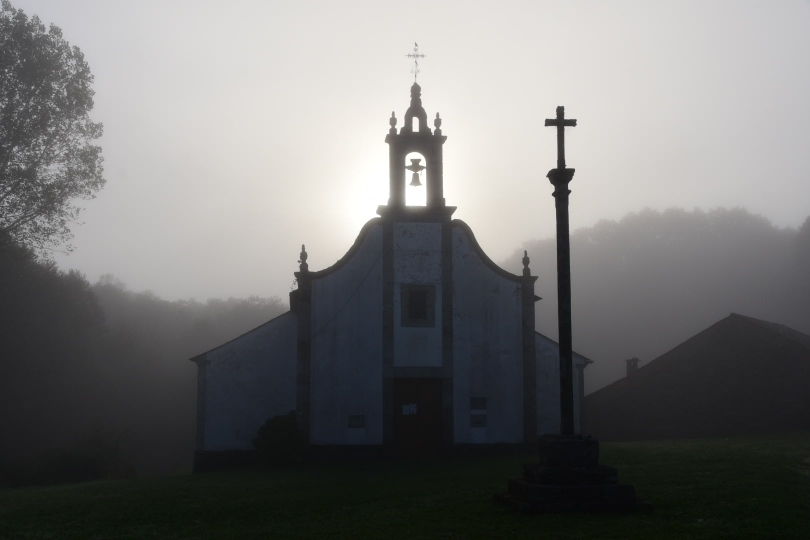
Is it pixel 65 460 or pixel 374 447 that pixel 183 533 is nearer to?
pixel 374 447

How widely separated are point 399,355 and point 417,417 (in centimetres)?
198

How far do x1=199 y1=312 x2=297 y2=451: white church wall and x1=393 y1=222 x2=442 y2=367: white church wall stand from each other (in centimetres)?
336

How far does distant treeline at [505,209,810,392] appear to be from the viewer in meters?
67.2

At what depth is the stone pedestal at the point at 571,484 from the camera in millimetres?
11469

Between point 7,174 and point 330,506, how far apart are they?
2137 centimetres

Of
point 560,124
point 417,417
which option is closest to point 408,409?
point 417,417

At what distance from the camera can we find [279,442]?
22.3 meters

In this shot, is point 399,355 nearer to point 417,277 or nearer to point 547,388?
point 417,277

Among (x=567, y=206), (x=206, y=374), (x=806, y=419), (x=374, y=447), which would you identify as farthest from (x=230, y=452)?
(x=806, y=419)

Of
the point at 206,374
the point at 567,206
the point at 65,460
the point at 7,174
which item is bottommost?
the point at 65,460

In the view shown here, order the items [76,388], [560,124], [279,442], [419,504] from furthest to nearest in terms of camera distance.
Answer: [76,388] → [279,442] → [560,124] → [419,504]

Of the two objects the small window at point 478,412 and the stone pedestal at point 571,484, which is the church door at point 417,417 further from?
the stone pedestal at point 571,484

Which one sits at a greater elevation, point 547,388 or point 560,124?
point 560,124

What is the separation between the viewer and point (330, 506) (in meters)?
14.2
